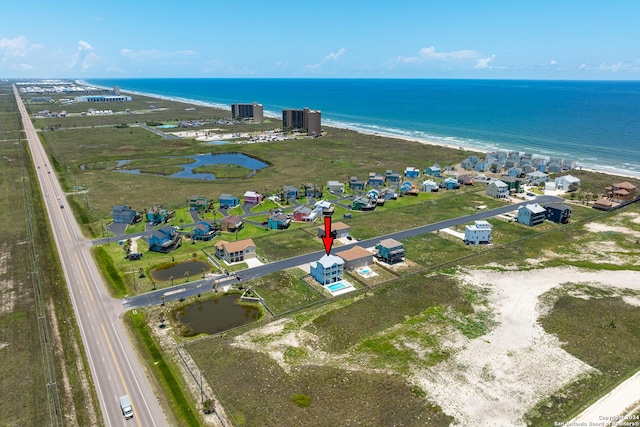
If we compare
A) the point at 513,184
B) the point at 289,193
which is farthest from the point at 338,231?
the point at 513,184

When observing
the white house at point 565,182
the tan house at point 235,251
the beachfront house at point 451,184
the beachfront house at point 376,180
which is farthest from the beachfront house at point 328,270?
the white house at point 565,182

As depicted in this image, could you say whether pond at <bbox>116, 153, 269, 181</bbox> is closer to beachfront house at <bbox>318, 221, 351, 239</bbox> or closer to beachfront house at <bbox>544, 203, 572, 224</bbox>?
beachfront house at <bbox>318, 221, 351, 239</bbox>

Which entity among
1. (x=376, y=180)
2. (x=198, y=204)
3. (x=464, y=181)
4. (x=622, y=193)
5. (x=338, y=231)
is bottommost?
(x=198, y=204)

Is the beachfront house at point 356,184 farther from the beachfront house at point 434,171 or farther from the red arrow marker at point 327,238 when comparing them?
the red arrow marker at point 327,238

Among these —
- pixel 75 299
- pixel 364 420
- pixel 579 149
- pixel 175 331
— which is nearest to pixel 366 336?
pixel 364 420

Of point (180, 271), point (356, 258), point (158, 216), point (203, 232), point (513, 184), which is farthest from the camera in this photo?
point (513, 184)

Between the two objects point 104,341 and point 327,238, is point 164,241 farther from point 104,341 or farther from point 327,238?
point 327,238
